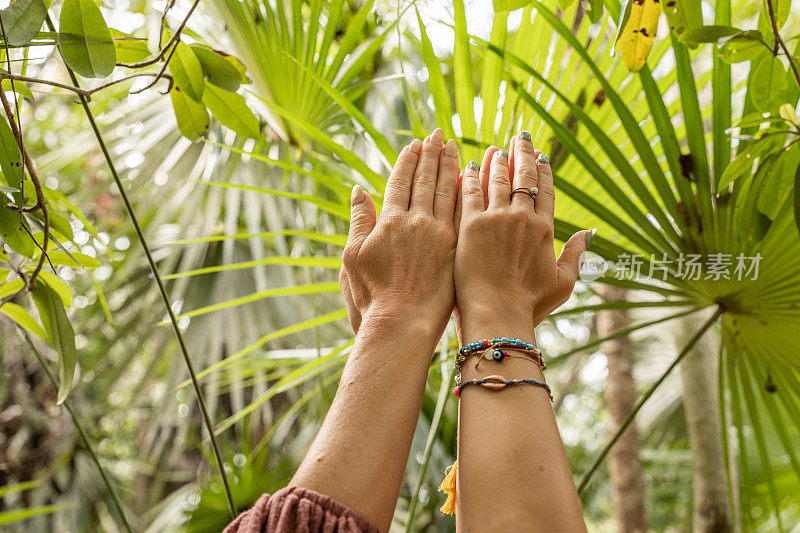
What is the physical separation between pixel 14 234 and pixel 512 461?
0.53 m

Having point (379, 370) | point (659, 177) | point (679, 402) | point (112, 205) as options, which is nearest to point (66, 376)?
point (379, 370)

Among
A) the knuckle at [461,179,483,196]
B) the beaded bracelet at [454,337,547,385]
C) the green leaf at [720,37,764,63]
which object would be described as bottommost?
the beaded bracelet at [454,337,547,385]

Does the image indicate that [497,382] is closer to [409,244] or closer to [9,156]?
[409,244]

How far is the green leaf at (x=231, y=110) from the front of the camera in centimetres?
78

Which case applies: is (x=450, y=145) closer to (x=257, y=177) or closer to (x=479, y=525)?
(x=479, y=525)

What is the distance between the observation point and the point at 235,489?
1772mm

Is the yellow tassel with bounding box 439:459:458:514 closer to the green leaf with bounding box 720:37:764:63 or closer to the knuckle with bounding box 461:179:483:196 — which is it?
the knuckle with bounding box 461:179:483:196

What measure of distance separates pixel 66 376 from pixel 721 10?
2.80ft

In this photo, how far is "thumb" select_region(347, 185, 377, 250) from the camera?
699 mm

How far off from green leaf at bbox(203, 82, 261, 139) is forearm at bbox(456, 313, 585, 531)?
1.37 feet

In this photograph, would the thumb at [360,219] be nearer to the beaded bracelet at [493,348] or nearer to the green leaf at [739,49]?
the beaded bracelet at [493,348]

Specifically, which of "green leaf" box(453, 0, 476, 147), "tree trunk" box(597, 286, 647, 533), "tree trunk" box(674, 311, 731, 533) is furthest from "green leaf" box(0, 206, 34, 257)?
"tree trunk" box(597, 286, 647, 533)

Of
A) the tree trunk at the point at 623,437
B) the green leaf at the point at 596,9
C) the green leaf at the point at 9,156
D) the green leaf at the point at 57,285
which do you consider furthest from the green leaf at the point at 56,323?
the tree trunk at the point at 623,437

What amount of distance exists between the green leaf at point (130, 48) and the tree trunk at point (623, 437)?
141 centimetres
